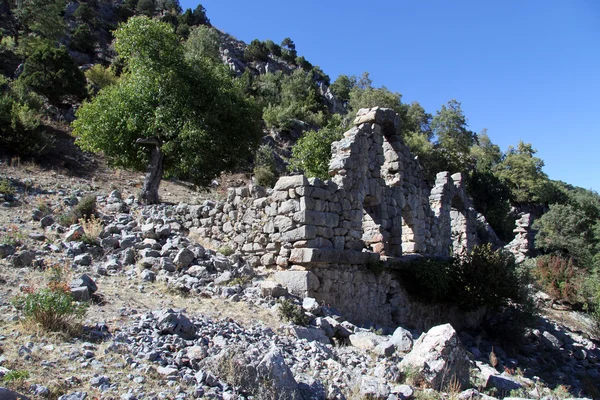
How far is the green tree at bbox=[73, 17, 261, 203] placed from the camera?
635 inches

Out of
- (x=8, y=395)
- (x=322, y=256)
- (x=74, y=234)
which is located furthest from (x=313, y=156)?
(x=8, y=395)

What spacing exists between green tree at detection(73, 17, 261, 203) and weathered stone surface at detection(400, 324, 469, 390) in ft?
37.6

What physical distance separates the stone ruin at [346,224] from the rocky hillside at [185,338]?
572 millimetres

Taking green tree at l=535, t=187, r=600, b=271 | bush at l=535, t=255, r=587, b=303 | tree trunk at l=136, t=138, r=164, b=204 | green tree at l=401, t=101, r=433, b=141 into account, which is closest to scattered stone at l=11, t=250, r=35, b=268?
tree trunk at l=136, t=138, r=164, b=204

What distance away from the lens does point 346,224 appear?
1015 cm

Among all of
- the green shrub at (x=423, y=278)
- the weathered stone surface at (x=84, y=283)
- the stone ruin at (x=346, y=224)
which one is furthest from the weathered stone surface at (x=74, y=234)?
the green shrub at (x=423, y=278)

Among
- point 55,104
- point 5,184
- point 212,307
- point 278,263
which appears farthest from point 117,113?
point 55,104

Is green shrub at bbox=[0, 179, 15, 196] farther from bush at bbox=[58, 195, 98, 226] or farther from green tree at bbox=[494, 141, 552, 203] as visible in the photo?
green tree at bbox=[494, 141, 552, 203]

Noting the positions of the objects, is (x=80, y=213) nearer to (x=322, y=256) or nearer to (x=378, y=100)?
(x=322, y=256)

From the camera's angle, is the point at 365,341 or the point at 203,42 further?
the point at 203,42

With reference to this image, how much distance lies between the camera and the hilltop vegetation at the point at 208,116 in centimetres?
1661

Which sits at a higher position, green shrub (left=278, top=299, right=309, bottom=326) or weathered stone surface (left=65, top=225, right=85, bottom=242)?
weathered stone surface (left=65, top=225, right=85, bottom=242)

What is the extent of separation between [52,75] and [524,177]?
41881 millimetres

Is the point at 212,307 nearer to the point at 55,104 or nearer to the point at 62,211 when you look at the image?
the point at 62,211
